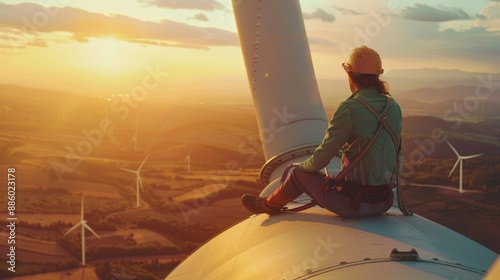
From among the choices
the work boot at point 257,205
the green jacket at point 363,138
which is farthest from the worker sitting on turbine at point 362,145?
the work boot at point 257,205

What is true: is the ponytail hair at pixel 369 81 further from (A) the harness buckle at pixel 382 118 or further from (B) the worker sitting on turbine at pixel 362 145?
(A) the harness buckle at pixel 382 118

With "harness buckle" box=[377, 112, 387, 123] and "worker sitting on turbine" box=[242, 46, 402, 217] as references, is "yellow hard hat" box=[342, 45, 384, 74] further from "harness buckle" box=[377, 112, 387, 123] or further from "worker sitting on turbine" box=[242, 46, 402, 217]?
"harness buckle" box=[377, 112, 387, 123]

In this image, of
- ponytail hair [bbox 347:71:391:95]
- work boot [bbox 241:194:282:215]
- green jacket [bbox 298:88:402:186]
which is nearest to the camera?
green jacket [bbox 298:88:402:186]

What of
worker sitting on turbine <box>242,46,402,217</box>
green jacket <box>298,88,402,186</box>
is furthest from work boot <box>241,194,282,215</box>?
green jacket <box>298,88,402,186</box>

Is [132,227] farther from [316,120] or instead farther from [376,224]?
[376,224]

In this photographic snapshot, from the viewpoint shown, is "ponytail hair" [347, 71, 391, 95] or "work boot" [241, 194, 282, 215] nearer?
"ponytail hair" [347, 71, 391, 95]

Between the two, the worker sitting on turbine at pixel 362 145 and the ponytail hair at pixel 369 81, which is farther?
the ponytail hair at pixel 369 81

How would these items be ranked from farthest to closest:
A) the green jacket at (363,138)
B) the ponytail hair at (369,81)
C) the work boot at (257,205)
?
the work boot at (257,205)
the ponytail hair at (369,81)
the green jacket at (363,138)

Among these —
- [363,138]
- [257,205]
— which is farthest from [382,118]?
[257,205]
